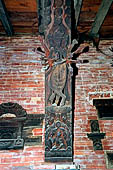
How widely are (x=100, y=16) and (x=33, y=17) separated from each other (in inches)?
40.2

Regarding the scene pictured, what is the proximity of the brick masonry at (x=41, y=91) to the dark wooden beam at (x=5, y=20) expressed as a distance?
6.4 inches

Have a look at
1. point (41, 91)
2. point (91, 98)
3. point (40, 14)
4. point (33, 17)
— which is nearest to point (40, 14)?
point (40, 14)

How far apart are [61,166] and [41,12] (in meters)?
2.13

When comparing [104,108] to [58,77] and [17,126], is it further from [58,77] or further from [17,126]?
[17,126]

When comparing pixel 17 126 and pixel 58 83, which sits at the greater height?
pixel 58 83

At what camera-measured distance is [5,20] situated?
2.75 m

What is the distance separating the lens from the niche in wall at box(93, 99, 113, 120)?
2680mm

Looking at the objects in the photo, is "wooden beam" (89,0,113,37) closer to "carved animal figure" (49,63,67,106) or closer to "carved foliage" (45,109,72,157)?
"carved animal figure" (49,63,67,106)

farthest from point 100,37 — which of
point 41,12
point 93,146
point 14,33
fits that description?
point 93,146

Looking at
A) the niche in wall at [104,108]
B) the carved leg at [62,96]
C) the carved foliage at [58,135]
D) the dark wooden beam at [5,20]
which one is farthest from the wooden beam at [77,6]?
the carved foliage at [58,135]

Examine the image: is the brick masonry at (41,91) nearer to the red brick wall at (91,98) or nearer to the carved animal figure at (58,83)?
the red brick wall at (91,98)

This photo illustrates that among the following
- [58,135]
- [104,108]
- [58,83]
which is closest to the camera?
[58,135]

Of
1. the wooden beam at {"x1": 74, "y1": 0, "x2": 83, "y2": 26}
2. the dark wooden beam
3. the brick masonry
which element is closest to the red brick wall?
the brick masonry

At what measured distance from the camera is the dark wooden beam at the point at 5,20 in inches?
100
